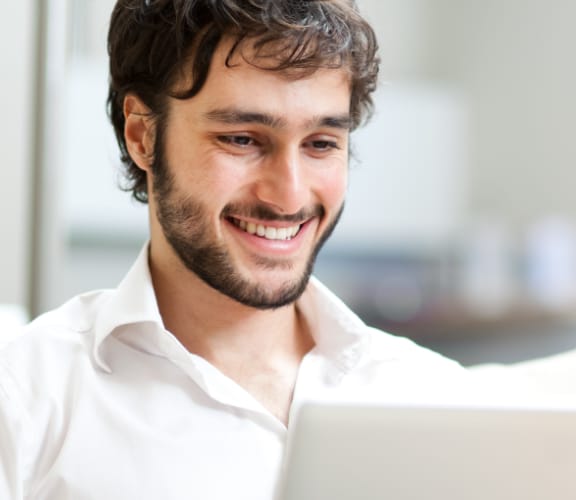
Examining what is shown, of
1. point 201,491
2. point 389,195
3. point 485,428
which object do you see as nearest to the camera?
point 485,428

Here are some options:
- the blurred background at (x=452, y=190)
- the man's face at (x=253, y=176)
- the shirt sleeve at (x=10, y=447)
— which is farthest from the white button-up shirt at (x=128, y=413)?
the blurred background at (x=452, y=190)

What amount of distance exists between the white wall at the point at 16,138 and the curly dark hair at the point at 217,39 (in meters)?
1.11

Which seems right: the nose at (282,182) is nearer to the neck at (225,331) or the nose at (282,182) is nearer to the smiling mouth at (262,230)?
the smiling mouth at (262,230)

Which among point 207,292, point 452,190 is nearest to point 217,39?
point 207,292

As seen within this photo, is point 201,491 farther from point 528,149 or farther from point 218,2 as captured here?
point 528,149

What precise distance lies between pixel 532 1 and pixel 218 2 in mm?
4076

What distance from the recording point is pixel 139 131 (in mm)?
1593

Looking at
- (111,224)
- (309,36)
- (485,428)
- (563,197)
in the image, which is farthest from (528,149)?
(485,428)

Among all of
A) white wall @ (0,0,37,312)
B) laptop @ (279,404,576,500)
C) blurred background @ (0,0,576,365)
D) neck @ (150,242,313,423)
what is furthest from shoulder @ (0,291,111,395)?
blurred background @ (0,0,576,365)

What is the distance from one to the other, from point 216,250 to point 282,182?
0.45 feet

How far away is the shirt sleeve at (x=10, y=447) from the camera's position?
1292 mm

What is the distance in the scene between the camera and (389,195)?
15.3 ft

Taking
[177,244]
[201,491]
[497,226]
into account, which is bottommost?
[497,226]

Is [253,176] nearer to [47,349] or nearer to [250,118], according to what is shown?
[250,118]
